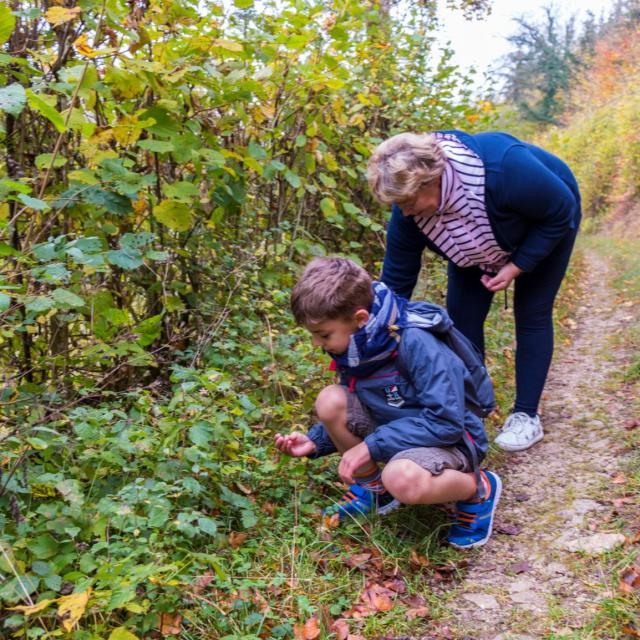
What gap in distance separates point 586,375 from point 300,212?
220 cm

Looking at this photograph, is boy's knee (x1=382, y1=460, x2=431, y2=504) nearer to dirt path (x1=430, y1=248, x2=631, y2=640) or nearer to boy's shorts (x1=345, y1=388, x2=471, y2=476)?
boy's shorts (x1=345, y1=388, x2=471, y2=476)

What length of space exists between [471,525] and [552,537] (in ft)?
1.04

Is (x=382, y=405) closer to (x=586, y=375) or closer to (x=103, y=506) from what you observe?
(x=103, y=506)

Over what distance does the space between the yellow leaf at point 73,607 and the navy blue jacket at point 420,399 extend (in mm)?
1021

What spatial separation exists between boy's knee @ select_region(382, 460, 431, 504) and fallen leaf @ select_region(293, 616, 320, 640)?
1.56ft

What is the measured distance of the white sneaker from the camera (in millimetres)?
3078

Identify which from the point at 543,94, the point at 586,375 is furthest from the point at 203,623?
the point at 543,94

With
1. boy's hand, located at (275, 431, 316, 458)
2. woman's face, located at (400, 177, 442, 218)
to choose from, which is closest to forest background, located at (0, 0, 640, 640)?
boy's hand, located at (275, 431, 316, 458)

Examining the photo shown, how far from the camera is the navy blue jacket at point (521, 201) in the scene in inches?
99.7

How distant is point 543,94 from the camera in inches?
1018

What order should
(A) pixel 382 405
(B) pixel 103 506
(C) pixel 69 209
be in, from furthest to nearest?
(C) pixel 69 209
(A) pixel 382 405
(B) pixel 103 506

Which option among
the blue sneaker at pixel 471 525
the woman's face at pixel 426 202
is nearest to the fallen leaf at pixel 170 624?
the blue sneaker at pixel 471 525

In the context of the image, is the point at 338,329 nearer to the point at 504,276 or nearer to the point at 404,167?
the point at 404,167

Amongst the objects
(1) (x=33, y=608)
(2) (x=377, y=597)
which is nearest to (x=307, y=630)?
(2) (x=377, y=597)
